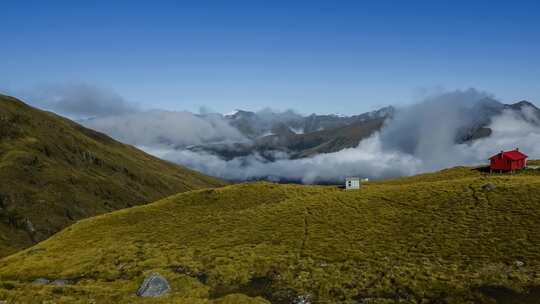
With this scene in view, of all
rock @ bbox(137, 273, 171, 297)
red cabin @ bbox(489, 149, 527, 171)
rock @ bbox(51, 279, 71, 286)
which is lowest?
rock @ bbox(51, 279, 71, 286)

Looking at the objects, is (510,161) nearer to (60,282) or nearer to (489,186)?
(489,186)

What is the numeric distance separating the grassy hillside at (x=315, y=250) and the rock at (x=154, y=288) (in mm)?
1374

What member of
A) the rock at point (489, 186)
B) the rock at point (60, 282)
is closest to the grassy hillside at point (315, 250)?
the rock at point (489, 186)

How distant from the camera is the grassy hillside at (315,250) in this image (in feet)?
139

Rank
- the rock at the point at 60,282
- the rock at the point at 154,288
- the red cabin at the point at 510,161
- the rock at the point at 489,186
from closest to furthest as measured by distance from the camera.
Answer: the rock at the point at 154,288 < the rock at the point at 60,282 < the rock at the point at 489,186 < the red cabin at the point at 510,161

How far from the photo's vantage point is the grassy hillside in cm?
4234

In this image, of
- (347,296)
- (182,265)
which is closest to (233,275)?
(182,265)

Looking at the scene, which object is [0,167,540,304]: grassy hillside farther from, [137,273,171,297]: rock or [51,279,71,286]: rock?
[137,273,171,297]: rock

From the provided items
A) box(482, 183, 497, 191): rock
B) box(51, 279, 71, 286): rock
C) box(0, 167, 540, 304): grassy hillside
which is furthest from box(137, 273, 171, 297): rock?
box(482, 183, 497, 191): rock

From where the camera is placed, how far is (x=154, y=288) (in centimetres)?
4278

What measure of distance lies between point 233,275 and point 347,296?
1393 cm

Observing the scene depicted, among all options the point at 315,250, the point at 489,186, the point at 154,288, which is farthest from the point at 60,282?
the point at 489,186

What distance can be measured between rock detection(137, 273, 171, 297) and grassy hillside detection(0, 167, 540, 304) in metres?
1.37

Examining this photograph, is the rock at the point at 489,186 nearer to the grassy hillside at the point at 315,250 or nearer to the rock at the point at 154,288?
the grassy hillside at the point at 315,250
